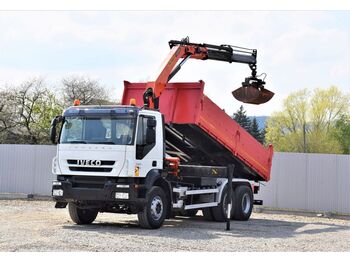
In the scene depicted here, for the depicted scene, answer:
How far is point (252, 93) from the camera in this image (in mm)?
19656

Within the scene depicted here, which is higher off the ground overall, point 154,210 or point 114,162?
point 114,162

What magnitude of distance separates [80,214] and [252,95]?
5.98 m

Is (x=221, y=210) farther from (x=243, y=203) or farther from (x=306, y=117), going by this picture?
(x=306, y=117)

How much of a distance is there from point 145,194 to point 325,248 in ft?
13.9

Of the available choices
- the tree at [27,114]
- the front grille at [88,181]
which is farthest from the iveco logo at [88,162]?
the tree at [27,114]

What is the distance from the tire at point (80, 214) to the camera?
16.8 metres

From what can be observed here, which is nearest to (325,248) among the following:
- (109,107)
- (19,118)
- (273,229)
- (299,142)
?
(273,229)

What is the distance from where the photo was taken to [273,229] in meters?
17.4

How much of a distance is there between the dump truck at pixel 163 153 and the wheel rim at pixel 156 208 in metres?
0.02

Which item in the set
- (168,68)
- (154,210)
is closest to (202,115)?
(168,68)

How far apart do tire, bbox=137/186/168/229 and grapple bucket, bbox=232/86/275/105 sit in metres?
4.63

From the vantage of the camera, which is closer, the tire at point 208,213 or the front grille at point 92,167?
the front grille at point 92,167

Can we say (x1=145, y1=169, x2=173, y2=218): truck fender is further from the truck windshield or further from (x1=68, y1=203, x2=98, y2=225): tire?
(x1=68, y1=203, x2=98, y2=225): tire

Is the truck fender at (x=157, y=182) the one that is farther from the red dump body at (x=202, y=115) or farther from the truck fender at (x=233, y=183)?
the truck fender at (x=233, y=183)
